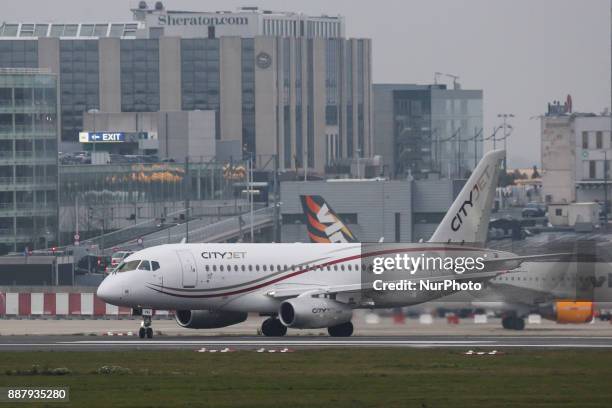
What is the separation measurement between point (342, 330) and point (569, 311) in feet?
36.6

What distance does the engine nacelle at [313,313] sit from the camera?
75.8 meters

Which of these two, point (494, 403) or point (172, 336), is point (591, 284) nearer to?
point (172, 336)

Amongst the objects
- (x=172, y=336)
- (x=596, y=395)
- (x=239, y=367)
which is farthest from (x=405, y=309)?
(x=596, y=395)

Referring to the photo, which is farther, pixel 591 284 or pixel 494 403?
pixel 591 284

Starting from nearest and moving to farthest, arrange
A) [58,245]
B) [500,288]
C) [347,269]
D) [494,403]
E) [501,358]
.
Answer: [494,403]
[501,358]
[500,288]
[347,269]
[58,245]

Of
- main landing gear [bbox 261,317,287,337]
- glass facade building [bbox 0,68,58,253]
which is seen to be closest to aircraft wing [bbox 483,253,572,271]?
main landing gear [bbox 261,317,287,337]

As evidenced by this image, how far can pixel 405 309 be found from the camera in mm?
74688

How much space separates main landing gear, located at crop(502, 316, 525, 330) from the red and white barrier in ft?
97.9

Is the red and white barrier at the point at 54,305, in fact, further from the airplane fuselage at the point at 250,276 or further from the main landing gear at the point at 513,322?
the main landing gear at the point at 513,322

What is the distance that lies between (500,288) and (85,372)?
967 inches

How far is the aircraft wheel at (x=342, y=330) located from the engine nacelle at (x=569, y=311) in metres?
9.91

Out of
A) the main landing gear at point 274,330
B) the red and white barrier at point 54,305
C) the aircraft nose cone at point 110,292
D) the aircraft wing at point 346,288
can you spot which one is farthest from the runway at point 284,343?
the red and white barrier at point 54,305

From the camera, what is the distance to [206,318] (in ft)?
259

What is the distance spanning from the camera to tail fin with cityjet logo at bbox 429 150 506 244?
84.3 m
